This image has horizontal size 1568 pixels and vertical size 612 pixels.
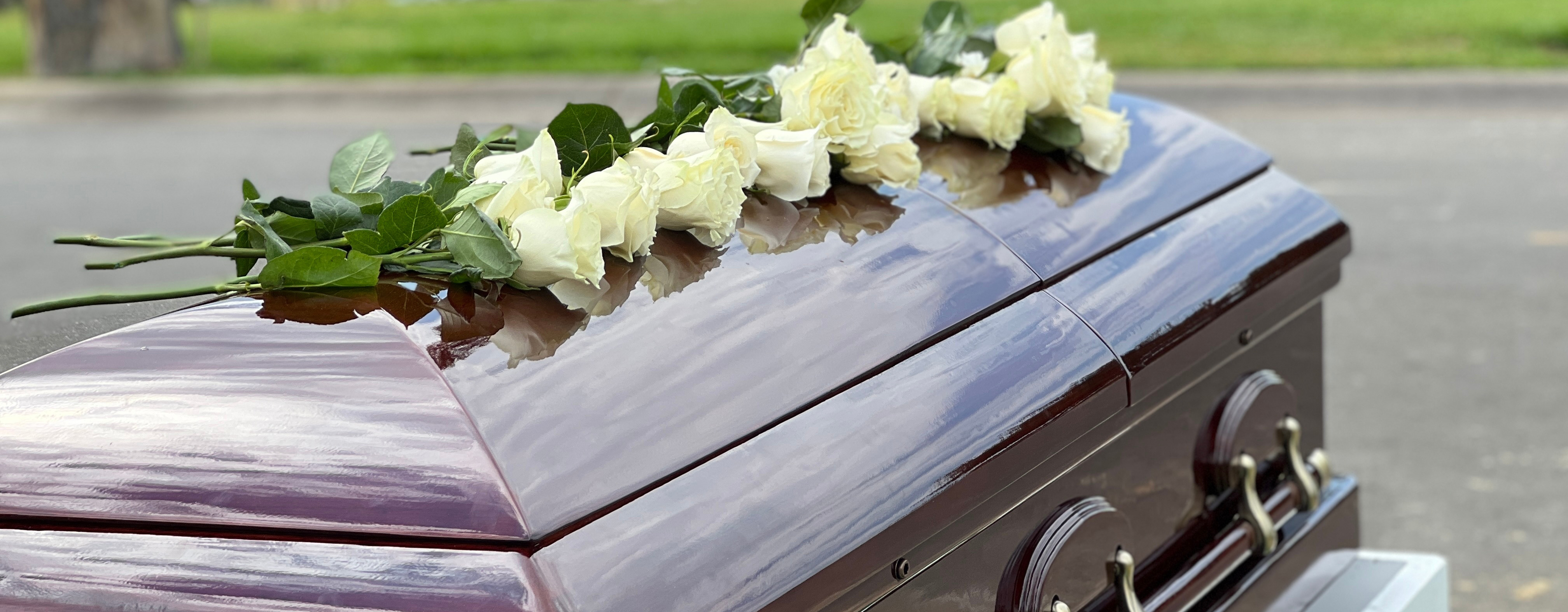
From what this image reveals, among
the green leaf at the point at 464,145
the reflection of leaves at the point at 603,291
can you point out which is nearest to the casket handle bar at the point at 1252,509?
the reflection of leaves at the point at 603,291

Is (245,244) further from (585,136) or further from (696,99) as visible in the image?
(696,99)

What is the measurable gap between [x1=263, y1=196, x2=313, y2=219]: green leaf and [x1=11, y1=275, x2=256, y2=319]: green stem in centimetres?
7

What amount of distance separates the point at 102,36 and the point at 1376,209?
10423mm

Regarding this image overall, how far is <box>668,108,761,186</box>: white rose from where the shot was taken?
4.66 ft

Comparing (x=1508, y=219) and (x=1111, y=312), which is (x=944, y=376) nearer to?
(x=1111, y=312)

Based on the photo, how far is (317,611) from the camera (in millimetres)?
962

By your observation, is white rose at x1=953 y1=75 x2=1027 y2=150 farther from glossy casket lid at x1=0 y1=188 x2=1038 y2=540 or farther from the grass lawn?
the grass lawn

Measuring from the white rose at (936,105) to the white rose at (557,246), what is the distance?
71 cm

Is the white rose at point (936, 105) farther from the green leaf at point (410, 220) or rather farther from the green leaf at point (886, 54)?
the green leaf at point (410, 220)

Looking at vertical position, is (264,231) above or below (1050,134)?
above

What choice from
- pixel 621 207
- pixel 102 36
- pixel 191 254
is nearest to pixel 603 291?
pixel 621 207

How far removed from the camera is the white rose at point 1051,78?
182cm

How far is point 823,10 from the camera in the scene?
1.81 m

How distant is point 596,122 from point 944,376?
413 mm
